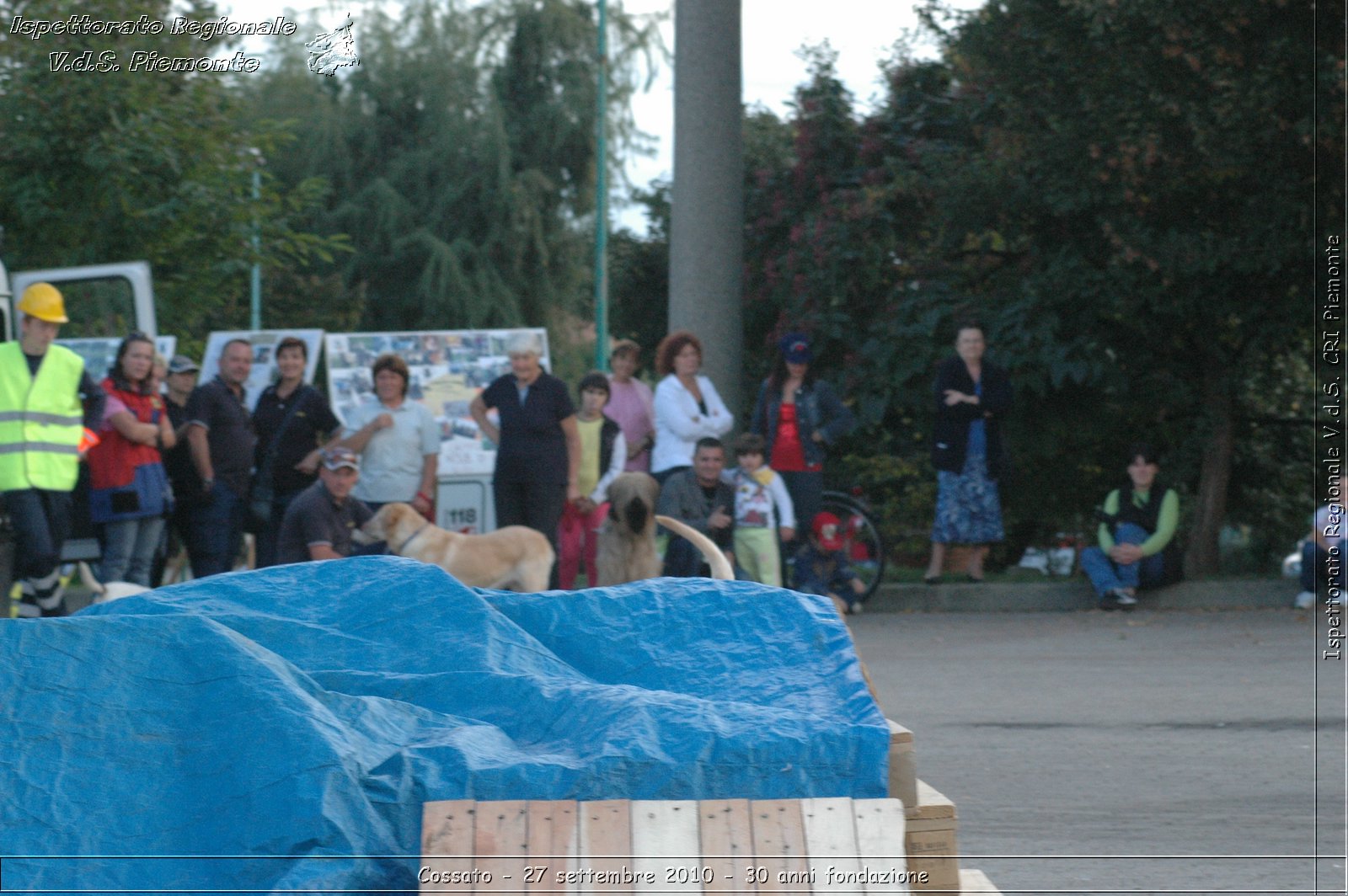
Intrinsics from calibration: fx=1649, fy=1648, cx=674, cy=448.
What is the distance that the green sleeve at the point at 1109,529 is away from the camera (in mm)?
12883

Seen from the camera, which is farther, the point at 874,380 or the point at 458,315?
the point at 458,315

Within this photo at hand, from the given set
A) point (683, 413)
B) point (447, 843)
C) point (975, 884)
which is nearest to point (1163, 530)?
point (683, 413)

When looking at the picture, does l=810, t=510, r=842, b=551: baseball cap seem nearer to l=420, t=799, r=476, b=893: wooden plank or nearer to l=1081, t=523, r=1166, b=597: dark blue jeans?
l=1081, t=523, r=1166, b=597: dark blue jeans

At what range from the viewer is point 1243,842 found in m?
6.25

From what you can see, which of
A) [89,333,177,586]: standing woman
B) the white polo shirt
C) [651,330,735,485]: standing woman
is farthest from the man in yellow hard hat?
[651,330,735,485]: standing woman

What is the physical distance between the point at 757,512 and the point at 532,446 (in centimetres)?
169

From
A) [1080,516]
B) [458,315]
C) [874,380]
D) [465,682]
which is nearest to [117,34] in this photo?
[874,380]

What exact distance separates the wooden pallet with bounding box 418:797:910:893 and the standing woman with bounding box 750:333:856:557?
8230 millimetres

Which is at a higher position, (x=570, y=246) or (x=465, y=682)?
(x=570, y=246)

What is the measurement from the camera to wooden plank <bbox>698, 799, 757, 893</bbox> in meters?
4.13

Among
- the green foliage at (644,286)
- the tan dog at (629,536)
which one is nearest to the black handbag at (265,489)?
the tan dog at (629,536)

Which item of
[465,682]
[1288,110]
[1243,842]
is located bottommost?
[1243,842]

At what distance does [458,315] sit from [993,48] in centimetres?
2038

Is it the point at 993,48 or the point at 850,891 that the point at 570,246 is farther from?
the point at 850,891
